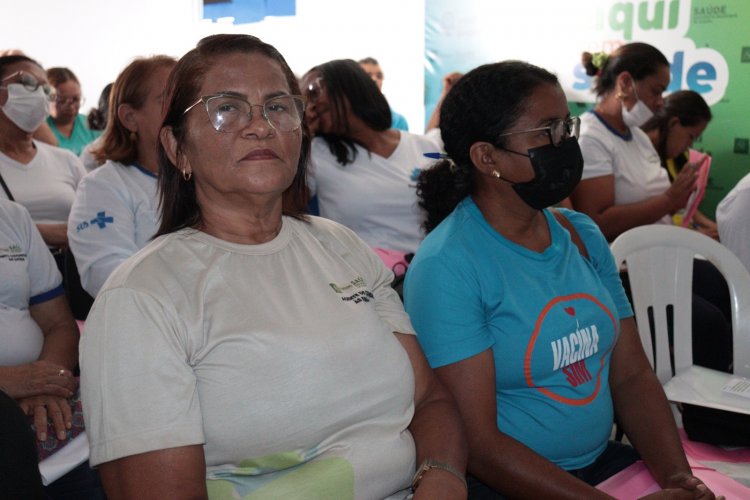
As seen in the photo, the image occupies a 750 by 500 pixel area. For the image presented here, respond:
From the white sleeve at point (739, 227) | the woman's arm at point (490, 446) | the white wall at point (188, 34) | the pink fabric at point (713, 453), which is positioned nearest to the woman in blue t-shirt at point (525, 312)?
the woman's arm at point (490, 446)

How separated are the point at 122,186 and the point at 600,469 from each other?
1731 millimetres

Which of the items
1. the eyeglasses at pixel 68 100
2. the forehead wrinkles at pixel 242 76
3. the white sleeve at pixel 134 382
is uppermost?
the forehead wrinkles at pixel 242 76

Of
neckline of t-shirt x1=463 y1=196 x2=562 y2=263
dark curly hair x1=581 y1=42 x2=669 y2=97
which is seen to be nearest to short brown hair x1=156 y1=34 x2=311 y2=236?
neckline of t-shirt x1=463 y1=196 x2=562 y2=263

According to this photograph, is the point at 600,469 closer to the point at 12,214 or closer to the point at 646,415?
the point at 646,415

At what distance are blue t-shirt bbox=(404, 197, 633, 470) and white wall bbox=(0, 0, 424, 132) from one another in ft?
16.2

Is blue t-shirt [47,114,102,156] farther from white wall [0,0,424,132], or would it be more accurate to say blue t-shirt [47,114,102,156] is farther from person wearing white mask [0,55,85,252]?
person wearing white mask [0,55,85,252]

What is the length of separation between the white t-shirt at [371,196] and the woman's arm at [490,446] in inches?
64.0

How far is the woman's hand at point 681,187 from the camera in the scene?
11.5ft

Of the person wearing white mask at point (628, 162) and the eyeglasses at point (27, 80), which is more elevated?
the eyeglasses at point (27, 80)

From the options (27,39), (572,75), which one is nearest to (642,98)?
(572,75)

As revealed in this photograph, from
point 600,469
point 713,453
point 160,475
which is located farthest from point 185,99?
point 713,453

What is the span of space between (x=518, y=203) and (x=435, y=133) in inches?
81.8

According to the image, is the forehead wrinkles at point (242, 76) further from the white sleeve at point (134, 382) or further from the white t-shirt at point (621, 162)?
the white t-shirt at point (621, 162)

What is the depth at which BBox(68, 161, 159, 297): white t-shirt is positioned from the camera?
2.50 metres
